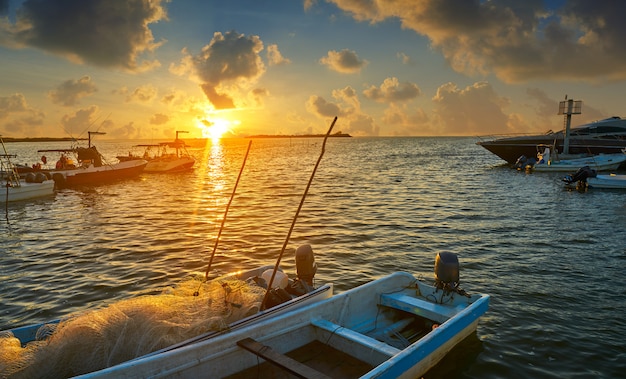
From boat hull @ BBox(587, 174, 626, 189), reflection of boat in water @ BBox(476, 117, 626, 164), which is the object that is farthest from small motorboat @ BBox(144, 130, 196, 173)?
boat hull @ BBox(587, 174, 626, 189)

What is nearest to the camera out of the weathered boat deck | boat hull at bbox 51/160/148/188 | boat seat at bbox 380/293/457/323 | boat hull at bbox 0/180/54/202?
the weathered boat deck

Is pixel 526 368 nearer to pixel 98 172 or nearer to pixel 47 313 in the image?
pixel 47 313

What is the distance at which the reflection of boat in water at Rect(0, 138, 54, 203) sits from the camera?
2716 cm

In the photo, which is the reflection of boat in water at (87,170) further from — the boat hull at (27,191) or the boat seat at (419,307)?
the boat seat at (419,307)

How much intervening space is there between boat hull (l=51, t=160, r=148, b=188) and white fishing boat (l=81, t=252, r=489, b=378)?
1519 inches

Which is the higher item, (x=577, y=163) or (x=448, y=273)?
(x=577, y=163)

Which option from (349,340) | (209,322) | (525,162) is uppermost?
(525,162)

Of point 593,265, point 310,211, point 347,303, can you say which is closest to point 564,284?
point 593,265

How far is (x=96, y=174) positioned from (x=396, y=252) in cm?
3648

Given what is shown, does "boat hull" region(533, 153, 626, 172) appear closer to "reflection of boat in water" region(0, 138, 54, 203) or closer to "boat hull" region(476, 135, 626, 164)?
"boat hull" region(476, 135, 626, 164)

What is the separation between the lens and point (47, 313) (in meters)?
9.95

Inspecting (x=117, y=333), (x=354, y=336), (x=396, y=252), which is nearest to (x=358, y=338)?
(x=354, y=336)

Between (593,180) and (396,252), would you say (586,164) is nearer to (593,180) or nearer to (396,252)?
(593,180)

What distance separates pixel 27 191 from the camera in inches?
1129
